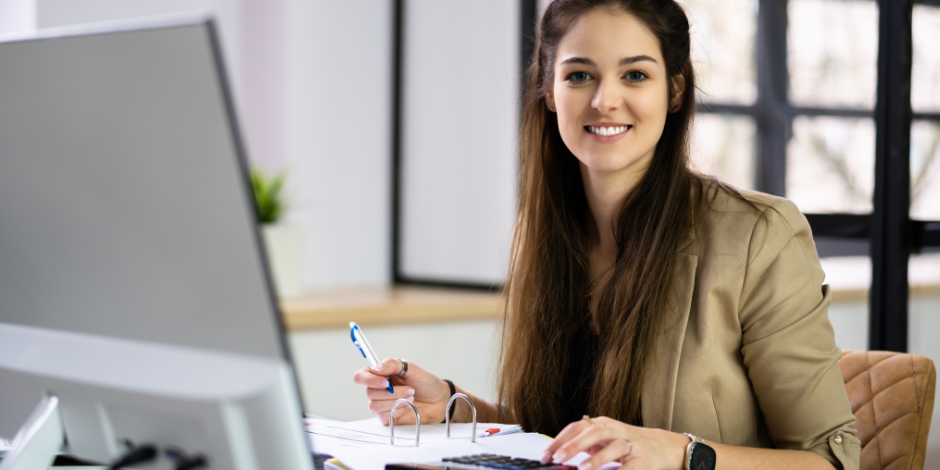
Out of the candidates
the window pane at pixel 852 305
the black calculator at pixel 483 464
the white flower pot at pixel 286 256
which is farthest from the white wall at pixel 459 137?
the black calculator at pixel 483 464

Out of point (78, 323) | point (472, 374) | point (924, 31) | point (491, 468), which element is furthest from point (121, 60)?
point (472, 374)

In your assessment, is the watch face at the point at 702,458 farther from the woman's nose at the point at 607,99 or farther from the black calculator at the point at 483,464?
the woman's nose at the point at 607,99

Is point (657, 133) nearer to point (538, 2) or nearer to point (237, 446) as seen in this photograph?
point (237, 446)

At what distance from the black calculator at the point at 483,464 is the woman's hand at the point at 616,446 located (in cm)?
2

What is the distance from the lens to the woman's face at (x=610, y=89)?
1171 mm

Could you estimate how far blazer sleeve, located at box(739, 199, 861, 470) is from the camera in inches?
39.6

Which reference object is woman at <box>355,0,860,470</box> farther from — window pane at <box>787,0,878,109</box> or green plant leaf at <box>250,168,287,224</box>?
green plant leaf at <box>250,168,287,224</box>

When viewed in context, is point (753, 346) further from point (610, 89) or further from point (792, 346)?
point (610, 89)

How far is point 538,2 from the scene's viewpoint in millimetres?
2785

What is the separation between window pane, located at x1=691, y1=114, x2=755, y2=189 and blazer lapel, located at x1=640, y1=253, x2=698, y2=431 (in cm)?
124

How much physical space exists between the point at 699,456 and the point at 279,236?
6.27 ft

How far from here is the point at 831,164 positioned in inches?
82.2

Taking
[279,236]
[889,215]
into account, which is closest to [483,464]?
[889,215]

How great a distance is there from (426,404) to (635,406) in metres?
0.31
